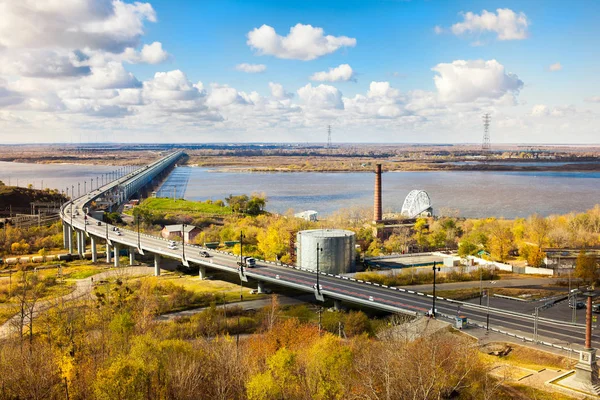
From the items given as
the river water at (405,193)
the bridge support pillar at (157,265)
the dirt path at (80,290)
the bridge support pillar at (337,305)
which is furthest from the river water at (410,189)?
the bridge support pillar at (337,305)

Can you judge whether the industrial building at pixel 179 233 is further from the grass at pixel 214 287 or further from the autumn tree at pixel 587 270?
the autumn tree at pixel 587 270

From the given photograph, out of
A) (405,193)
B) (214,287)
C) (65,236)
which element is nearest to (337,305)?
(214,287)

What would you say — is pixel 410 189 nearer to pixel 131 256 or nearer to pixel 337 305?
pixel 131 256

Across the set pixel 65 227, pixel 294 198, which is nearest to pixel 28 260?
pixel 65 227

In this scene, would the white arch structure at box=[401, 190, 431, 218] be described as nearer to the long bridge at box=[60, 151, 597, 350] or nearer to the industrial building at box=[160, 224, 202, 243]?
the industrial building at box=[160, 224, 202, 243]

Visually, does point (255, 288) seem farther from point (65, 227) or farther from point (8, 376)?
point (65, 227)

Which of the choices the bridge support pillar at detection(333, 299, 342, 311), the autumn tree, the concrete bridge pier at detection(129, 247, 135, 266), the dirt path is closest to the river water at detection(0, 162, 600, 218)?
the concrete bridge pier at detection(129, 247, 135, 266)
